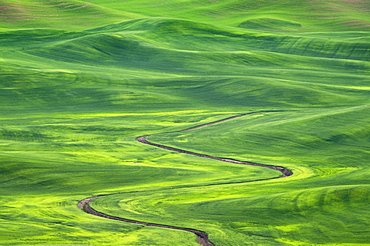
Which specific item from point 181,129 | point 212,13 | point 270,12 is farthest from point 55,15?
point 181,129

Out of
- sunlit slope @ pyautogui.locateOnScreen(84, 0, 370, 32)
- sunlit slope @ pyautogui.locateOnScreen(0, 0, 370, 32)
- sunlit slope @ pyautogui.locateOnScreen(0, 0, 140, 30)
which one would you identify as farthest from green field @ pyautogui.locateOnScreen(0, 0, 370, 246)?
sunlit slope @ pyautogui.locateOnScreen(84, 0, 370, 32)

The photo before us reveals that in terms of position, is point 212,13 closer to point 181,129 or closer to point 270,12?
point 270,12

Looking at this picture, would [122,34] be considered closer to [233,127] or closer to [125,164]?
[233,127]

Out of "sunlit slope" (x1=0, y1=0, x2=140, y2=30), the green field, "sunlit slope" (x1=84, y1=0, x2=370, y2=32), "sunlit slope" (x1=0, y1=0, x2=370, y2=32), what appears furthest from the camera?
"sunlit slope" (x1=84, y1=0, x2=370, y2=32)

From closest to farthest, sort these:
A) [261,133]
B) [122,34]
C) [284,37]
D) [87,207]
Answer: [87,207] → [261,133] → [122,34] → [284,37]

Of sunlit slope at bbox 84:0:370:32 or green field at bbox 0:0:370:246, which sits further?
sunlit slope at bbox 84:0:370:32

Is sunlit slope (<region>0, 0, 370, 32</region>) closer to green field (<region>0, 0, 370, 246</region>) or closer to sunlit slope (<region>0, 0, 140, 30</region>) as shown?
sunlit slope (<region>0, 0, 140, 30</region>)

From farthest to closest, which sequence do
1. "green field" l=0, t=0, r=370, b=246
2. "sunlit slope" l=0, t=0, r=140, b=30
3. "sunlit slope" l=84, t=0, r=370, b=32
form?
"sunlit slope" l=84, t=0, r=370, b=32, "sunlit slope" l=0, t=0, r=140, b=30, "green field" l=0, t=0, r=370, b=246

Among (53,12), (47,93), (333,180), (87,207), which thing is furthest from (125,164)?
(53,12)
